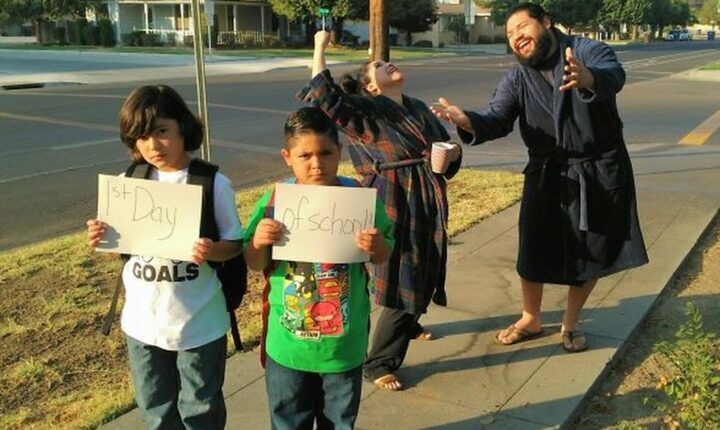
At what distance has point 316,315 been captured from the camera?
99.8 inches

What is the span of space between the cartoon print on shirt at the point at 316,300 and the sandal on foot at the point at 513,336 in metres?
1.71

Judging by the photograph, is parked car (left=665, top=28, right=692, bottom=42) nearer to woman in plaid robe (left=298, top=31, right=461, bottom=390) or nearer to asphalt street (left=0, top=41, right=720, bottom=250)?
asphalt street (left=0, top=41, right=720, bottom=250)

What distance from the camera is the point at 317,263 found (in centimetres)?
254

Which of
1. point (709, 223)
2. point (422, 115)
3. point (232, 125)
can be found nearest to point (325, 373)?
point (422, 115)

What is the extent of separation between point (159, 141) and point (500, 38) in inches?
3140

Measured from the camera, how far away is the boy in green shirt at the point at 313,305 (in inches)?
98.1

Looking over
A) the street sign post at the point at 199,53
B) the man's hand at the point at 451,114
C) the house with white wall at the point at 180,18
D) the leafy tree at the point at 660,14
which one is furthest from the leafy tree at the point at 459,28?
the man's hand at the point at 451,114

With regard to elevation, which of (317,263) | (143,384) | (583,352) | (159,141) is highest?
(159,141)

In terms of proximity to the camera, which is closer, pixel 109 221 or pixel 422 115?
pixel 109 221

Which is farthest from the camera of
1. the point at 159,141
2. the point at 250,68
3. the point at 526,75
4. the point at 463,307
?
the point at 250,68

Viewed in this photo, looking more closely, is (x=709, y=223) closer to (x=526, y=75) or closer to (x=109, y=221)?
(x=526, y=75)

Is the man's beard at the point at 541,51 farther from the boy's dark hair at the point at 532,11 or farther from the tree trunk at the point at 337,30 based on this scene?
the tree trunk at the point at 337,30

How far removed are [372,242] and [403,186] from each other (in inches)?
38.6

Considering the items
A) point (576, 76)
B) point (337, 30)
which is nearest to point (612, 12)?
point (337, 30)
